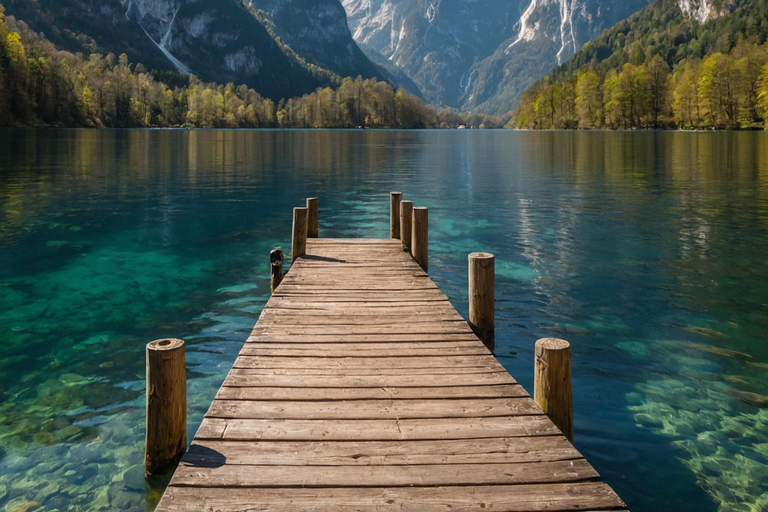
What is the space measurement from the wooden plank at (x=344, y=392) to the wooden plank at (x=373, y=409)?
93 millimetres

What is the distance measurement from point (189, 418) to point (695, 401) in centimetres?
758

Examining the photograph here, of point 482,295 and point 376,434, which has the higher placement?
point 482,295

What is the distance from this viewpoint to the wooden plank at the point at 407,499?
14.9 ft

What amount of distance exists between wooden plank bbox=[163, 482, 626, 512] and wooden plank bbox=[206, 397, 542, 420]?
1.24 m

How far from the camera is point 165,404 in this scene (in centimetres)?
587

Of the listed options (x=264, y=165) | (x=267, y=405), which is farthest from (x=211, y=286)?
(x=264, y=165)

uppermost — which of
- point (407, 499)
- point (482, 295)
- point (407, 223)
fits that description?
point (407, 223)

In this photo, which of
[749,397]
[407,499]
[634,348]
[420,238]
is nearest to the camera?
[407,499]

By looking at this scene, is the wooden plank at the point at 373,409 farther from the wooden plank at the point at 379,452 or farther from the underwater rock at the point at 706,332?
the underwater rock at the point at 706,332

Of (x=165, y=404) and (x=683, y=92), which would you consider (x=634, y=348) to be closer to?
(x=165, y=404)

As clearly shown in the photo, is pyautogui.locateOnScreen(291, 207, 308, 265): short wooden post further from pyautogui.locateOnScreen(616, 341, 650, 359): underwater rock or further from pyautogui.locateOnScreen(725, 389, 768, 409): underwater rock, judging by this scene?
pyautogui.locateOnScreen(725, 389, 768, 409): underwater rock

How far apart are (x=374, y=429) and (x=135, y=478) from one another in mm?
3332

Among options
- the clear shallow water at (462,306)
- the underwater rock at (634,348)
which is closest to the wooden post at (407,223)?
the clear shallow water at (462,306)

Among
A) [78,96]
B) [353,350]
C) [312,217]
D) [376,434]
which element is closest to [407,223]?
[312,217]
